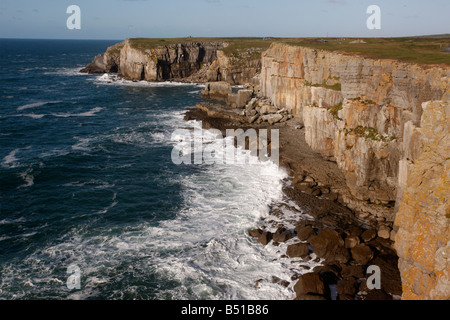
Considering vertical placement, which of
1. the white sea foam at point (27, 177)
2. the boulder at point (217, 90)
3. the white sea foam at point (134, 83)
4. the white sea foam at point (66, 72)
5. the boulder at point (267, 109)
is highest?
the white sea foam at point (66, 72)

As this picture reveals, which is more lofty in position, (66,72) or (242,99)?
(66,72)

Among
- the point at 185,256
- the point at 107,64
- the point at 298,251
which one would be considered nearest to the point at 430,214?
the point at 298,251

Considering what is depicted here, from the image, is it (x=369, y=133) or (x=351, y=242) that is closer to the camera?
(x=351, y=242)

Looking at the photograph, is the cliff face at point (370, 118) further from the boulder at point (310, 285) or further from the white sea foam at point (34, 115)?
the white sea foam at point (34, 115)

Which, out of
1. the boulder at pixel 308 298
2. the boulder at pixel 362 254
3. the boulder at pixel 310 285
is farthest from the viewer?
the boulder at pixel 362 254

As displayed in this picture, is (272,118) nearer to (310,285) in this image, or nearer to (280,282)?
(280,282)

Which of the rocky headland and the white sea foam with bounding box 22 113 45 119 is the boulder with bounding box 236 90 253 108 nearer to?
the rocky headland

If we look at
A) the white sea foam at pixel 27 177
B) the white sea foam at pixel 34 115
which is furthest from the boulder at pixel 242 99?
the white sea foam at pixel 27 177
